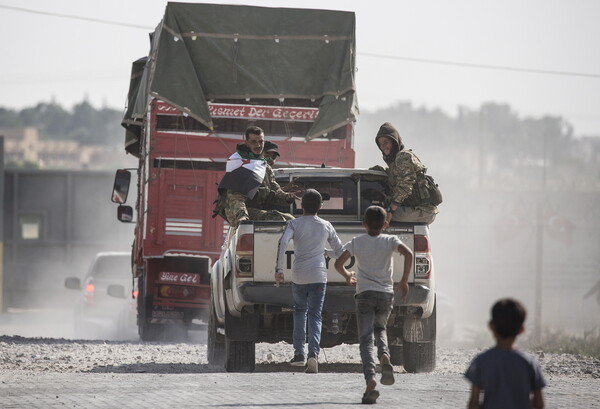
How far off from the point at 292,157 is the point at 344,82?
49.8 inches

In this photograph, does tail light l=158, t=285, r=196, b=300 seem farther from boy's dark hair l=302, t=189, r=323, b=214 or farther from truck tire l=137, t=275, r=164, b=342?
boy's dark hair l=302, t=189, r=323, b=214

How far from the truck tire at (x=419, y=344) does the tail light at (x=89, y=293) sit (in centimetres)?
1105

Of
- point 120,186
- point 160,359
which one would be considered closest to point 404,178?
point 160,359

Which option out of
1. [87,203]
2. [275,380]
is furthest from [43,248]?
[275,380]

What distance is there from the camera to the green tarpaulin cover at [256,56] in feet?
58.9

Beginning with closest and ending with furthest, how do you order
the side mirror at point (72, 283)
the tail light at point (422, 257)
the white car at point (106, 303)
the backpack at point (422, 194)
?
1. the tail light at point (422, 257)
2. the backpack at point (422, 194)
3. the white car at point (106, 303)
4. the side mirror at point (72, 283)

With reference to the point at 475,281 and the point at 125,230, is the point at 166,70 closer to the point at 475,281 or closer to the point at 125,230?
the point at 125,230

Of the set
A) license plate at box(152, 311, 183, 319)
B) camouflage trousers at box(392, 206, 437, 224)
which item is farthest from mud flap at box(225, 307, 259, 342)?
license plate at box(152, 311, 183, 319)

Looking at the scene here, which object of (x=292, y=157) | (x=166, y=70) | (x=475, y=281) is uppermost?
(x=166, y=70)

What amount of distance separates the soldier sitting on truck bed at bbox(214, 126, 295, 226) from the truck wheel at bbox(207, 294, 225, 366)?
1433mm

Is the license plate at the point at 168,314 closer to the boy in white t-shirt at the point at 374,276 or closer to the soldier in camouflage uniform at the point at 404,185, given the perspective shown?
the soldier in camouflage uniform at the point at 404,185

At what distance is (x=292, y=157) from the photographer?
1814 centimetres

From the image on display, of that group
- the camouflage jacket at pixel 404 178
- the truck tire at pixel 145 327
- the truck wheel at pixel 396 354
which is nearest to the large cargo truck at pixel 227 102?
the truck tire at pixel 145 327

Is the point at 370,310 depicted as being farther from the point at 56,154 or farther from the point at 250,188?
the point at 56,154
